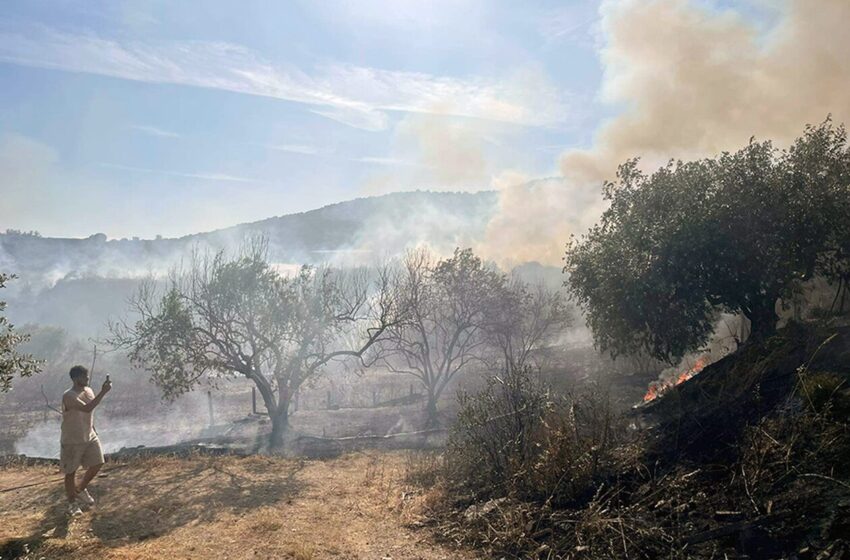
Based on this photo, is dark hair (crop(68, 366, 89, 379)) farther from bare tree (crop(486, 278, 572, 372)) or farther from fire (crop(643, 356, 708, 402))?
bare tree (crop(486, 278, 572, 372))

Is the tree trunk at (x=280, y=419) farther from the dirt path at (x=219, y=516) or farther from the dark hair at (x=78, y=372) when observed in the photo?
the dark hair at (x=78, y=372)

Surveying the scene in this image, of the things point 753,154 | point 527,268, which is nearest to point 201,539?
point 753,154

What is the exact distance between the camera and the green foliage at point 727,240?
1255cm

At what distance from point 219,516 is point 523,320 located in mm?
23804

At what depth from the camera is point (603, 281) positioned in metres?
13.8

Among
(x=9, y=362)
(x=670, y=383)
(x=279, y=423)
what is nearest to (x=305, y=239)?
(x=279, y=423)

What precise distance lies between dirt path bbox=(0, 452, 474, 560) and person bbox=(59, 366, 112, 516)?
0.42m

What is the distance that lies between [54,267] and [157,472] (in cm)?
9363

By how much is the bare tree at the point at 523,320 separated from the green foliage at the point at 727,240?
10.9 meters

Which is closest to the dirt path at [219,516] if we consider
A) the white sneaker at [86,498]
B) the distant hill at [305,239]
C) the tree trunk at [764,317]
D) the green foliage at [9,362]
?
the white sneaker at [86,498]

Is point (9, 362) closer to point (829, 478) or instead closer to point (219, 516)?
point (219, 516)

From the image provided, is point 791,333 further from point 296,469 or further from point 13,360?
point 13,360

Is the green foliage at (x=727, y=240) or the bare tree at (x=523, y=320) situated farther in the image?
the bare tree at (x=523, y=320)

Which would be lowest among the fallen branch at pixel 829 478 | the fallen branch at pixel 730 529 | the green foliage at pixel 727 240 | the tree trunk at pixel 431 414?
the tree trunk at pixel 431 414
